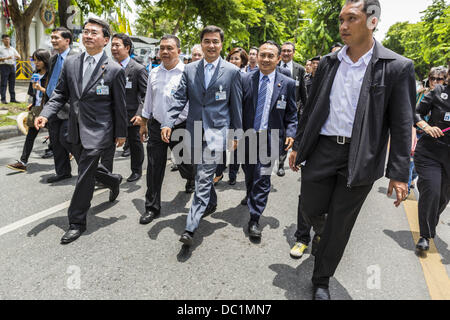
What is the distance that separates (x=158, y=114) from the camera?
158 inches

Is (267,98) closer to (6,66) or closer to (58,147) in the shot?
(58,147)

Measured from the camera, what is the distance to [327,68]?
249 cm

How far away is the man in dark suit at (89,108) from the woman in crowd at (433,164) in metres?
3.23

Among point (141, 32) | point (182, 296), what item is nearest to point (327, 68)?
point (182, 296)

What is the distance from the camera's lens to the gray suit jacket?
11.4ft

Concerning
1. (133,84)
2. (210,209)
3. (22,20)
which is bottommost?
(210,209)

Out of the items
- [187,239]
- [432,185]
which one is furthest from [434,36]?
[187,239]

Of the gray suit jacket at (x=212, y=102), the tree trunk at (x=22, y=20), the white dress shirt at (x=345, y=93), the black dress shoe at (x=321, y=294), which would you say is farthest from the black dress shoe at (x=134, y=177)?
the tree trunk at (x=22, y=20)

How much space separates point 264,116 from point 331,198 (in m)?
1.44

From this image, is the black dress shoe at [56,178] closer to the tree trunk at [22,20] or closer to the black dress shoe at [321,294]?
the black dress shoe at [321,294]

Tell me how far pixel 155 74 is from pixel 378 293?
3.23 m

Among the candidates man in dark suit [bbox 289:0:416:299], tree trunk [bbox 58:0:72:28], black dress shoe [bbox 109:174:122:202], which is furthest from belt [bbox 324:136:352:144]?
tree trunk [bbox 58:0:72:28]

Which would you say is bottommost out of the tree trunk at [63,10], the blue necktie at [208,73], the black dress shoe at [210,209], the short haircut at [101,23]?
the black dress shoe at [210,209]

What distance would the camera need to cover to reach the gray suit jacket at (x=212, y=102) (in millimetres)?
3484
